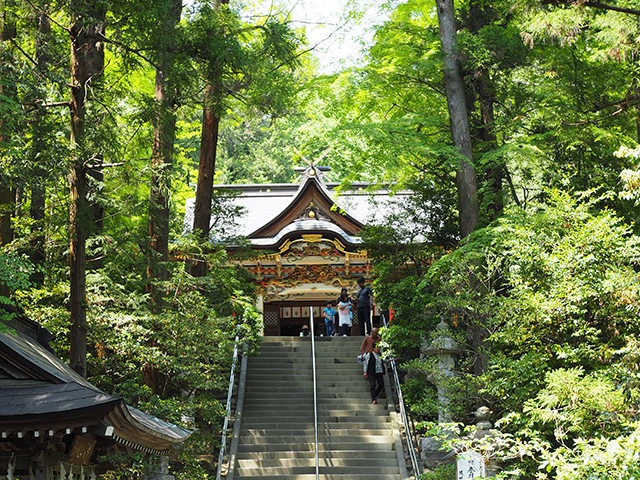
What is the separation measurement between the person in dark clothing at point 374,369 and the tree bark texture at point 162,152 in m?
4.16

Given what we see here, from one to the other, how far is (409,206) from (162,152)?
5681mm

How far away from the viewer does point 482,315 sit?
9.54 meters

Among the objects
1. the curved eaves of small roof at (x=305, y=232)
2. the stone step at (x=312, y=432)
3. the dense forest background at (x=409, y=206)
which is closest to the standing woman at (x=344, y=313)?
the curved eaves of small roof at (x=305, y=232)

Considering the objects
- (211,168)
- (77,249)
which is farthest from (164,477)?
(211,168)

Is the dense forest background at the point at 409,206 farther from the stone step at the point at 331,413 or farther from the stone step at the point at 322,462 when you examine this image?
the stone step at the point at 331,413

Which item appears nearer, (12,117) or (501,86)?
(12,117)

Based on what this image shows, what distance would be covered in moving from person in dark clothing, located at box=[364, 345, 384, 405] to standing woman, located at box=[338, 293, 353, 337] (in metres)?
3.07

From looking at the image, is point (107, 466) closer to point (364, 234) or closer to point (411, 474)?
point (411, 474)

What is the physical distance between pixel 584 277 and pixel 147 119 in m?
6.52

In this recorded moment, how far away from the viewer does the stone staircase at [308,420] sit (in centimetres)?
1073

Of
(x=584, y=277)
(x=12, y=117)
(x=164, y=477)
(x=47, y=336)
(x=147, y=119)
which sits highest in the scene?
(x=147, y=119)

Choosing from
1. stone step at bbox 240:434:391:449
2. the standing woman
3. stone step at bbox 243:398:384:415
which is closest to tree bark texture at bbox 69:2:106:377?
stone step at bbox 240:434:391:449

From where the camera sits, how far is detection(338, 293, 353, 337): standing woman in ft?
51.3

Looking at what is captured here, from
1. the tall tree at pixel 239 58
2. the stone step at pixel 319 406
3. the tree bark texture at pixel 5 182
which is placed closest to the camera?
the tree bark texture at pixel 5 182
